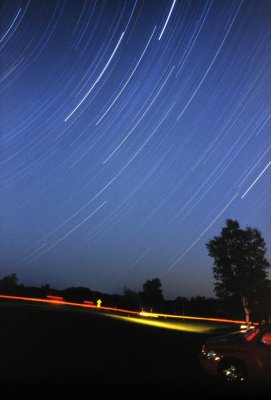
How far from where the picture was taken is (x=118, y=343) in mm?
16438

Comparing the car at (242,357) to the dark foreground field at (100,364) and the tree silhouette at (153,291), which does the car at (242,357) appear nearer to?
the dark foreground field at (100,364)

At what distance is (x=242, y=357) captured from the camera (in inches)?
383

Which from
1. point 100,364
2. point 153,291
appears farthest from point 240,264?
point 153,291

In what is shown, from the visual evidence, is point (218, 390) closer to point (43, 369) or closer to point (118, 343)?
point (43, 369)

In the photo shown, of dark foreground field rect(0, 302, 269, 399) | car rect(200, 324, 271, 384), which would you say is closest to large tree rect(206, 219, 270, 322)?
dark foreground field rect(0, 302, 269, 399)

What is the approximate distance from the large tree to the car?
29674 mm

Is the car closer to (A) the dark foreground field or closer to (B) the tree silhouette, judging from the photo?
(A) the dark foreground field

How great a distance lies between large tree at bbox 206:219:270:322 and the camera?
3909 centimetres

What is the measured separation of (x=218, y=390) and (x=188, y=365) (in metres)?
3.60

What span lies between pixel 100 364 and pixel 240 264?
29892 mm

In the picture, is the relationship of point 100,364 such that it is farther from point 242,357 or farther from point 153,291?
point 153,291

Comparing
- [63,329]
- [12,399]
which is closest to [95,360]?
[12,399]

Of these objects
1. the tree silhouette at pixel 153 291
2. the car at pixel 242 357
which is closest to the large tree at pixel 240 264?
the car at pixel 242 357

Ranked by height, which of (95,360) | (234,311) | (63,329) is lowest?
(95,360)
